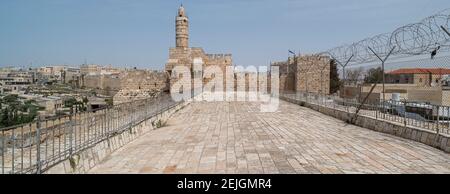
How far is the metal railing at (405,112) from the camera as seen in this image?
253 inches

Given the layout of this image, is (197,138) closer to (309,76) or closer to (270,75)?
(309,76)

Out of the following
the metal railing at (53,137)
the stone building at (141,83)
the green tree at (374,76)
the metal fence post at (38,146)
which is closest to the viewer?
the metal railing at (53,137)

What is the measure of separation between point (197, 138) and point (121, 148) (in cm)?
164

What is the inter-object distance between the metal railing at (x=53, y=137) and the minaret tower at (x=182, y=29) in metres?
27.3

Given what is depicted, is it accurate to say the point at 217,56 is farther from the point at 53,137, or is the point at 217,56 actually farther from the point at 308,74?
the point at 53,137

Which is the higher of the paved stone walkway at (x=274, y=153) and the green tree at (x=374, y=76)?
the green tree at (x=374, y=76)

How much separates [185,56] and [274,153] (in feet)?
69.3

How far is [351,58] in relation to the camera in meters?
11.3

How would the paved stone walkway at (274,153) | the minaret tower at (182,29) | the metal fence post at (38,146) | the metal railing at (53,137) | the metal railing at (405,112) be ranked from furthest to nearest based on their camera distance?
the minaret tower at (182,29) → the metal railing at (405,112) → the paved stone walkway at (274,153) → the metal fence post at (38,146) → the metal railing at (53,137)

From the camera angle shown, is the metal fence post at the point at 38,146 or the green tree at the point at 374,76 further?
the green tree at the point at 374,76

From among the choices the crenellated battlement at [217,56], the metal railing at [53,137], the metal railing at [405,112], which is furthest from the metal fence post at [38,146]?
the crenellated battlement at [217,56]

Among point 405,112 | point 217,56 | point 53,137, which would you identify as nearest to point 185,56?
point 217,56

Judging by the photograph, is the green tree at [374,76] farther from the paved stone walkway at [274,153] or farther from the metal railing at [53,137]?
the metal railing at [53,137]
